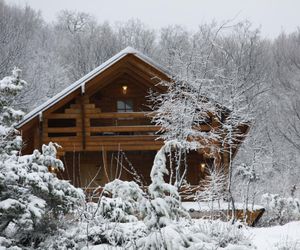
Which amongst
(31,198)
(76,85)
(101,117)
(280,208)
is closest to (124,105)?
(101,117)

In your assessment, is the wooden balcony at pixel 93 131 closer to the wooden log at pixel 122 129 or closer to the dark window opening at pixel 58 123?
the wooden log at pixel 122 129

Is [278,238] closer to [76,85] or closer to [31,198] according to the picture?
[31,198]

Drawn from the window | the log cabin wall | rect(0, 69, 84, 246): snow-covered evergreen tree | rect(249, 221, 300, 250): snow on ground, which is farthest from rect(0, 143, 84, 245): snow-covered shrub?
the window

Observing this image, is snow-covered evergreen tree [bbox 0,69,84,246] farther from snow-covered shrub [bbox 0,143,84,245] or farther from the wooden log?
the wooden log

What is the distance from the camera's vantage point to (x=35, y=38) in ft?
137

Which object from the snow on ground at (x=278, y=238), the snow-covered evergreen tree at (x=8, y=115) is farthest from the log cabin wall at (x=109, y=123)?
the snow-covered evergreen tree at (x=8, y=115)

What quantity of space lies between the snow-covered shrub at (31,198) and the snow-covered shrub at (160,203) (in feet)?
7.83

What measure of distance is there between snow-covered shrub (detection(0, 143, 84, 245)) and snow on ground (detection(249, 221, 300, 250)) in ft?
11.4

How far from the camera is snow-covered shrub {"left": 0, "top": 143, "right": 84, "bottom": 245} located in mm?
7188

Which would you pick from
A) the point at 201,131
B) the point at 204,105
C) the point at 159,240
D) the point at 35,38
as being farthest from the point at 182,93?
the point at 35,38

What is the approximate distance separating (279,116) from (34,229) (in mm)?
29625

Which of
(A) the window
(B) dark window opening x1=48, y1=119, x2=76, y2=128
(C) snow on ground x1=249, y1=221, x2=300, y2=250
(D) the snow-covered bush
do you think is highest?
(A) the window

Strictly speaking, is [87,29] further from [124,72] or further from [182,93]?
[182,93]

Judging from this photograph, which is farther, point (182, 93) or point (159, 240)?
point (182, 93)
